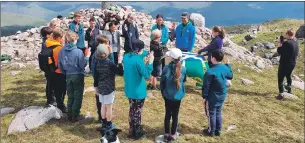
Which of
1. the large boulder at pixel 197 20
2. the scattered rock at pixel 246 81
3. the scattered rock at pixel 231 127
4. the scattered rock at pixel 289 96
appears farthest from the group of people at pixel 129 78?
the large boulder at pixel 197 20

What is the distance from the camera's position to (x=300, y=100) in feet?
48.5

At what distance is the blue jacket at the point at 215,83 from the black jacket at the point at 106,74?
2363mm

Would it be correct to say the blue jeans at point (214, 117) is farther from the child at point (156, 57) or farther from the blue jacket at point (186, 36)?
the blue jacket at point (186, 36)

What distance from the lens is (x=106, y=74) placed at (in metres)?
8.66

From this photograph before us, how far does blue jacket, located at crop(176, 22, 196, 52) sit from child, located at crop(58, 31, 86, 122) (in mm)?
5077

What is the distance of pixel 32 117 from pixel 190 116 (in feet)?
17.2

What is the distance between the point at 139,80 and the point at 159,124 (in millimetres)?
2422

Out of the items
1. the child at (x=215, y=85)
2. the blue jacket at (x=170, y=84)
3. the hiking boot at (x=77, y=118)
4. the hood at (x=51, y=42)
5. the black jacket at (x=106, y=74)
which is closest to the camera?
the blue jacket at (x=170, y=84)

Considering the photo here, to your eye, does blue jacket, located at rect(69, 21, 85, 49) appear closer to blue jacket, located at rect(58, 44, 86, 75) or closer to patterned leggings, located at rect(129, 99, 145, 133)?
blue jacket, located at rect(58, 44, 86, 75)

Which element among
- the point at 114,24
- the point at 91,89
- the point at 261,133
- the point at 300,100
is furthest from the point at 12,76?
the point at 300,100

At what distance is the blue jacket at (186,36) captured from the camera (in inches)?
524

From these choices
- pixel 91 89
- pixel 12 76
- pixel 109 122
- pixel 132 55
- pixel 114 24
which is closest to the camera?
pixel 132 55

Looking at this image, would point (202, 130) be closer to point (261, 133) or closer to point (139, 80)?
point (261, 133)

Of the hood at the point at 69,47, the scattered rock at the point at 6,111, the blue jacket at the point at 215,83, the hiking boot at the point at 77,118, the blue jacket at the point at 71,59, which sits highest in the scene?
the hood at the point at 69,47
